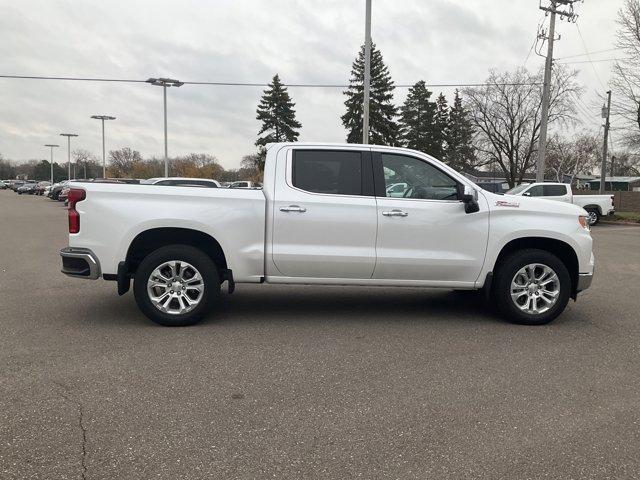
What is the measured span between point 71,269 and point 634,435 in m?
5.07

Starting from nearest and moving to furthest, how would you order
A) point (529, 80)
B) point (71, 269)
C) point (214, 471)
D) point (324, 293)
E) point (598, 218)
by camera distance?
point (214, 471) < point (71, 269) < point (324, 293) < point (598, 218) < point (529, 80)

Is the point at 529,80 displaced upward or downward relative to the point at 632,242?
upward

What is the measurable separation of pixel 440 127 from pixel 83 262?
2173 inches

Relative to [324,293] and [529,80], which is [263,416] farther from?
[529,80]

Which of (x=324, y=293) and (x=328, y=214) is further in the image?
(x=324, y=293)

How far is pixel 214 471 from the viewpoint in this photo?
281 cm

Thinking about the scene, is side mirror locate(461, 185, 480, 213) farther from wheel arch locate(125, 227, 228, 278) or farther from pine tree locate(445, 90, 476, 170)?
pine tree locate(445, 90, 476, 170)

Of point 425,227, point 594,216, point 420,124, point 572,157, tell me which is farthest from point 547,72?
point 572,157

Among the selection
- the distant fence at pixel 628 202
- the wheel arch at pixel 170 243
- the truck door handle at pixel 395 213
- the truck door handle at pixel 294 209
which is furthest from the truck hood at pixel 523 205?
the distant fence at pixel 628 202

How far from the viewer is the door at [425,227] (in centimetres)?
555

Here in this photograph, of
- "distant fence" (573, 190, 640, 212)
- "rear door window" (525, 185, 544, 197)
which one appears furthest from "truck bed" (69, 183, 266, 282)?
"distant fence" (573, 190, 640, 212)

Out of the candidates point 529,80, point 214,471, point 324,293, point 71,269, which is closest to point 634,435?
point 214,471

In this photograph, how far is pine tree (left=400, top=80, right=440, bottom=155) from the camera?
55625 millimetres

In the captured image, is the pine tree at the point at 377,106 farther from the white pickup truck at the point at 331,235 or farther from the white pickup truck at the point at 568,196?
the white pickup truck at the point at 331,235
